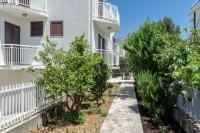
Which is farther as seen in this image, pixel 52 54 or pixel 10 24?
pixel 10 24

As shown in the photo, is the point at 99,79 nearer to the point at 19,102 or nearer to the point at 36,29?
the point at 19,102

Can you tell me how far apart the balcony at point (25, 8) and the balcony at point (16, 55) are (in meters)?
2.29

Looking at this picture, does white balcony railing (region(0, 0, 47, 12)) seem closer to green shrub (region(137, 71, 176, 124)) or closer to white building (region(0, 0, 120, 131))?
white building (region(0, 0, 120, 131))

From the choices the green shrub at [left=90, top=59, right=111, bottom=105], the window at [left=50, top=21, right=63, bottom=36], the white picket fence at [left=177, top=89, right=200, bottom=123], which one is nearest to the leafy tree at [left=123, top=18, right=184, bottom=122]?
the white picket fence at [left=177, top=89, right=200, bottom=123]

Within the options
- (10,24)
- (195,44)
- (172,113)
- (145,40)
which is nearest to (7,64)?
(10,24)

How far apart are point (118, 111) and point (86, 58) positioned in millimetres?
2954

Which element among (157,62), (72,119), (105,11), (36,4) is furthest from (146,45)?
(36,4)

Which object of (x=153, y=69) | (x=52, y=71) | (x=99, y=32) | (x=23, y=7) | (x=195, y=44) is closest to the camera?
(x=195, y=44)

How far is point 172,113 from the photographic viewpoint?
37.6 feet

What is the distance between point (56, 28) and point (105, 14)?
13.0 ft

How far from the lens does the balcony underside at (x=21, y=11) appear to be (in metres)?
16.8

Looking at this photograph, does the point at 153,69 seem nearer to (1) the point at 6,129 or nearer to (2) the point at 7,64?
(2) the point at 7,64

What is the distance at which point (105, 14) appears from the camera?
21.3 m

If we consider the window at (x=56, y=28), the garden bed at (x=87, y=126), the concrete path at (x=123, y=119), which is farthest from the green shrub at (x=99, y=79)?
the window at (x=56, y=28)
